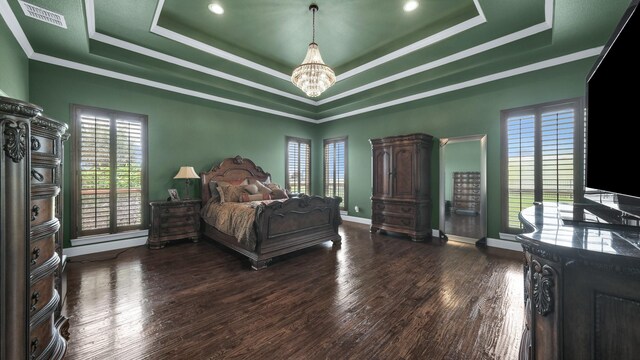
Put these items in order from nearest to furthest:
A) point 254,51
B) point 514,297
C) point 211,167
A: point 514,297, point 254,51, point 211,167

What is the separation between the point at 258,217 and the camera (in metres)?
3.32

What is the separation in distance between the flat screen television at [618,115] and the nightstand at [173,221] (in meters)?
5.17

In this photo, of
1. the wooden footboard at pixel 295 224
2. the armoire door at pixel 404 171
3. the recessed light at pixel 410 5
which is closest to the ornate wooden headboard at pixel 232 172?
the wooden footboard at pixel 295 224

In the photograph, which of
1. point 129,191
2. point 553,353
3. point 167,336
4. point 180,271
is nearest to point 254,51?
point 129,191

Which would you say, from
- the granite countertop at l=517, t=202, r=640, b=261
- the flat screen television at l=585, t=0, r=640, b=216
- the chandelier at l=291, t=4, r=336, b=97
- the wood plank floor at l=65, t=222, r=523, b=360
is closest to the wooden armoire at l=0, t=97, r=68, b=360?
the wood plank floor at l=65, t=222, r=523, b=360

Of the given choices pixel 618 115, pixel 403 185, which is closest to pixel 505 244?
Answer: pixel 403 185

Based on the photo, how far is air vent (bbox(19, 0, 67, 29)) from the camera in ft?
7.91

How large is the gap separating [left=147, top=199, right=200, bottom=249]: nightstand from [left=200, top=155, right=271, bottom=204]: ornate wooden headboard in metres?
0.35

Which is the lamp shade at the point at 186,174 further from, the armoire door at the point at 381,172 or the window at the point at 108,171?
the armoire door at the point at 381,172

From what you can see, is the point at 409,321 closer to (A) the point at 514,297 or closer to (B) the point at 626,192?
(A) the point at 514,297

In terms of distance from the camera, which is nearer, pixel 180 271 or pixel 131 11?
pixel 131 11

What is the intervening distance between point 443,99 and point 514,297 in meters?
3.78

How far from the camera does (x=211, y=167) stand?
524 cm

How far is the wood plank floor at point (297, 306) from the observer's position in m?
1.77
